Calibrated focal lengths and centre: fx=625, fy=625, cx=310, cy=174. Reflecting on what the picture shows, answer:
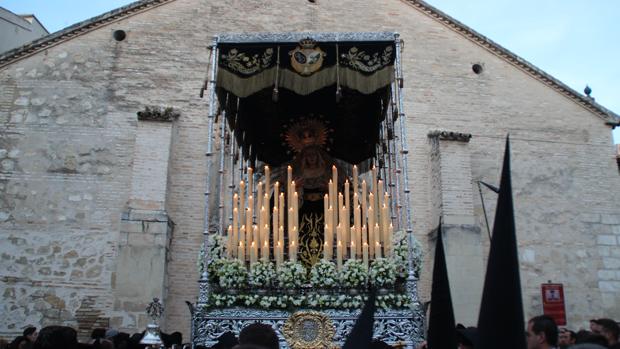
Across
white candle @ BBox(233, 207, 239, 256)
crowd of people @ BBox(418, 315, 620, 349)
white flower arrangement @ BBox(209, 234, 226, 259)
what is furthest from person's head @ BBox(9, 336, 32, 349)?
crowd of people @ BBox(418, 315, 620, 349)

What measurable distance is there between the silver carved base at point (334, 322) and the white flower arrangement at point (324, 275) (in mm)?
356

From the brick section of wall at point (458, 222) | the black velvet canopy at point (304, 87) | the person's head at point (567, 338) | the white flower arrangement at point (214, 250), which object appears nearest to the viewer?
the person's head at point (567, 338)

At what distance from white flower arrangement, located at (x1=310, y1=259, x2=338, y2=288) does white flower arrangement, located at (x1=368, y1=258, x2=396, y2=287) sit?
499mm

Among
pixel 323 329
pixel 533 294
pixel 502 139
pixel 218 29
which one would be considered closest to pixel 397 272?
pixel 323 329

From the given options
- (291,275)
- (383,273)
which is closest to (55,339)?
(291,275)

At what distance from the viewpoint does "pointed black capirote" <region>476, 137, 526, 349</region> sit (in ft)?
9.25

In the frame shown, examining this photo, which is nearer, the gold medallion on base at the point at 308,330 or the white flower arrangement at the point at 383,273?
→ the gold medallion on base at the point at 308,330

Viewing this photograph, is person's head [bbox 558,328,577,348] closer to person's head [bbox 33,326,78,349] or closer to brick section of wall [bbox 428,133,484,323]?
person's head [bbox 33,326,78,349]

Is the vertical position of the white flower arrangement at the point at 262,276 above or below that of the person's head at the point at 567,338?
above

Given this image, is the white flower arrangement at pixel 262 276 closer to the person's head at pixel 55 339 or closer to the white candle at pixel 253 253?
the white candle at pixel 253 253

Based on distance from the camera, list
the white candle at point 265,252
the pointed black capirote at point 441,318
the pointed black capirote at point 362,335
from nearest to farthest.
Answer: the pointed black capirote at point 362,335 < the pointed black capirote at point 441,318 < the white candle at point 265,252

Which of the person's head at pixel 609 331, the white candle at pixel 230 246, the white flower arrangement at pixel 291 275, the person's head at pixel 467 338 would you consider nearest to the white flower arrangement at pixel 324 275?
the white flower arrangement at pixel 291 275

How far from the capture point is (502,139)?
14805 millimetres

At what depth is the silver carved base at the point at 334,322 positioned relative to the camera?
8.05 meters
